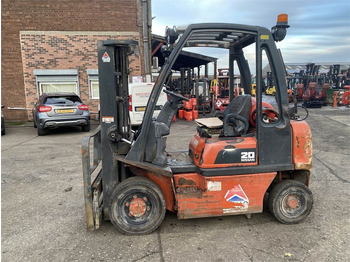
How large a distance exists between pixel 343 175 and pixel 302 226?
276 cm

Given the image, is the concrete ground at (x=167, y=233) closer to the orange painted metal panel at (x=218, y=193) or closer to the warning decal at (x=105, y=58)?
the orange painted metal panel at (x=218, y=193)

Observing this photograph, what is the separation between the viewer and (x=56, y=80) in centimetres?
1417

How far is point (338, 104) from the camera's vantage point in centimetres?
2108

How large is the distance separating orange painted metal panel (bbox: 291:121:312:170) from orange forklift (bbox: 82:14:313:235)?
0.04 feet

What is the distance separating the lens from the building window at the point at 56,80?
551 inches

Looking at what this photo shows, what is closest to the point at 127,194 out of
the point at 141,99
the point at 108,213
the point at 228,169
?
the point at 108,213

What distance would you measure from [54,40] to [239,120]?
13225mm

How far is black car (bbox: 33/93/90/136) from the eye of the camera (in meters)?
10.4

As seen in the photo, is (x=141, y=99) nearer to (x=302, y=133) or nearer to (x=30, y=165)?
(x=30, y=165)

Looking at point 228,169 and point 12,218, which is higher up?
point 228,169

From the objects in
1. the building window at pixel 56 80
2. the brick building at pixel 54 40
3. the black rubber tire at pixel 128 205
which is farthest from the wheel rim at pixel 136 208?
the building window at pixel 56 80

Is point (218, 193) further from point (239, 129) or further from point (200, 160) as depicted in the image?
point (239, 129)

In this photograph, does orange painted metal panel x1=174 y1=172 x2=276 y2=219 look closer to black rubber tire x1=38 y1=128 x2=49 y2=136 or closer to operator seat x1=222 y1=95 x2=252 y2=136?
operator seat x1=222 y1=95 x2=252 y2=136

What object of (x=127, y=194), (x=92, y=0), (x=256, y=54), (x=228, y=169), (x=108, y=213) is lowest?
(x=108, y=213)
